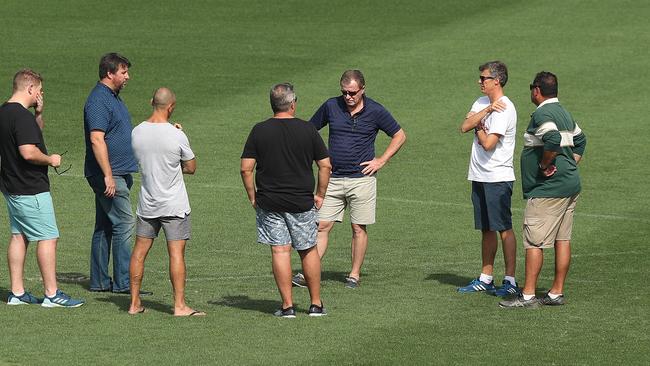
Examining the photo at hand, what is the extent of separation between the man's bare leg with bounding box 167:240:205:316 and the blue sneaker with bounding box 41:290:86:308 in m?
1.00

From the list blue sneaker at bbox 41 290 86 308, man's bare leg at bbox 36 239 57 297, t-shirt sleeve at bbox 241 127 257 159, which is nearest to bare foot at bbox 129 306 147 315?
blue sneaker at bbox 41 290 86 308

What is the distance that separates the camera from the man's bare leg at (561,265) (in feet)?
41.0

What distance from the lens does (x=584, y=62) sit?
26578 millimetres

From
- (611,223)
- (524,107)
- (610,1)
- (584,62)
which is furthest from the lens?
(610,1)

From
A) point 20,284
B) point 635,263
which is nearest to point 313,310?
point 20,284

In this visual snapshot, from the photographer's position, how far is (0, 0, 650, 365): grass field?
11070mm

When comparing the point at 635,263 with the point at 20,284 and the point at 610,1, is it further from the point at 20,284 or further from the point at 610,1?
the point at 610,1

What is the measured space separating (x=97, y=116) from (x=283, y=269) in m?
2.41

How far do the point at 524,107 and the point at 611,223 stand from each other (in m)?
7.18

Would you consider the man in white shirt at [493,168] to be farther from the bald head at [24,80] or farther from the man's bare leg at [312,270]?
the bald head at [24,80]

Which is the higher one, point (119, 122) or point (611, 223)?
point (119, 122)

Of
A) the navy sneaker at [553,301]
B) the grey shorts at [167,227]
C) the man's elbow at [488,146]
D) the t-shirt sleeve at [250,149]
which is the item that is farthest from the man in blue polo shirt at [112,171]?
the navy sneaker at [553,301]

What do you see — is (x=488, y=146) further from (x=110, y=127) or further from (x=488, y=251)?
(x=110, y=127)

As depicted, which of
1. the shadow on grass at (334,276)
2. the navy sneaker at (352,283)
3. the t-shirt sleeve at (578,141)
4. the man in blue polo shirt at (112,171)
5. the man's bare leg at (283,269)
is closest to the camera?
the man's bare leg at (283,269)
